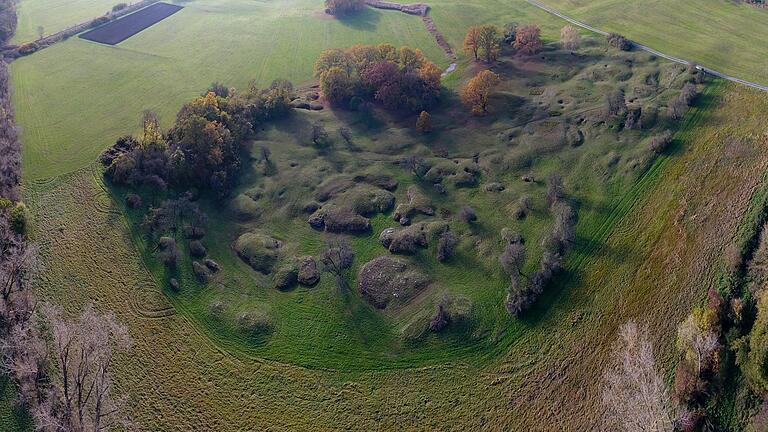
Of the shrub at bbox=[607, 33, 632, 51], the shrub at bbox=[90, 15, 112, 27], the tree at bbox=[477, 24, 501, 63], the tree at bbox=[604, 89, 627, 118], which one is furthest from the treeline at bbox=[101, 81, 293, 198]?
the shrub at bbox=[607, 33, 632, 51]

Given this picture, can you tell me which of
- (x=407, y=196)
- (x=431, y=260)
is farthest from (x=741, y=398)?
(x=407, y=196)

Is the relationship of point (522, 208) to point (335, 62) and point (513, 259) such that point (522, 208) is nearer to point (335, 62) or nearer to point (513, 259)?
point (513, 259)

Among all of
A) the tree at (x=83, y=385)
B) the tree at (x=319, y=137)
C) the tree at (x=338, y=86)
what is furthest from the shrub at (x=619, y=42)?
the tree at (x=83, y=385)

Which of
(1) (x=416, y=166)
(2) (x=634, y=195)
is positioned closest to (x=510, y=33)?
(1) (x=416, y=166)

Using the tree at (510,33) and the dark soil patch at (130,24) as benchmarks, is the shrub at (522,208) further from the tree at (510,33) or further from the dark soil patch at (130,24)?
the dark soil patch at (130,24)

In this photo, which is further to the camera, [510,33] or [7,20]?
[7,20]
